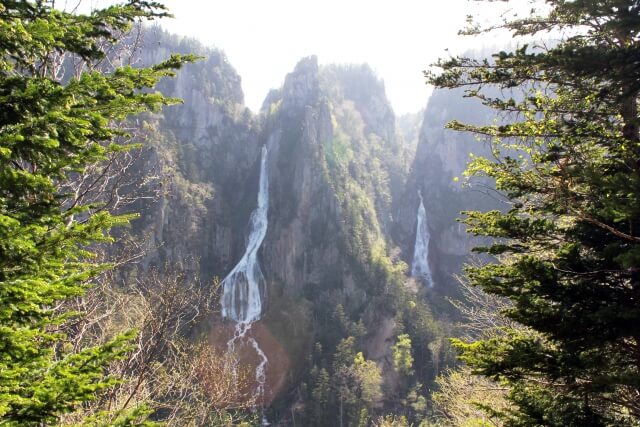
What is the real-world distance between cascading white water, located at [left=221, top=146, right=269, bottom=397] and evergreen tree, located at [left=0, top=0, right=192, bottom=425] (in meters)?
45.6

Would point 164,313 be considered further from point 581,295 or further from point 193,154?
point 193,154

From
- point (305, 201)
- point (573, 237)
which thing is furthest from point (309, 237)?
point (573, 237)

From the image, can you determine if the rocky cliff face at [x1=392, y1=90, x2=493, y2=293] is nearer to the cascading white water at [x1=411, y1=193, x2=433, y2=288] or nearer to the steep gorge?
the steep gorge

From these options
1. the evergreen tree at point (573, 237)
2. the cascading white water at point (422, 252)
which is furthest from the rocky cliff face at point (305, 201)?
the evergreen tree at point (573, 237)

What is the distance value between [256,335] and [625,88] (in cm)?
5123

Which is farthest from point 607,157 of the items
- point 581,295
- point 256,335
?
point 256,335

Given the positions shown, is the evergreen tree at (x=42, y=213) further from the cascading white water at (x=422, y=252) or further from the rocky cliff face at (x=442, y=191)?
the rocky cliff face at (x=442, y=191)

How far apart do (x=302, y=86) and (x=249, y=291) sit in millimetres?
43128

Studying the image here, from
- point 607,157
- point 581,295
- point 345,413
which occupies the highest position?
point 607,157

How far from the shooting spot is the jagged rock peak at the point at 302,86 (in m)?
77.1

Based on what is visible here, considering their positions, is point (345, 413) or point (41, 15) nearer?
point (41, 15)

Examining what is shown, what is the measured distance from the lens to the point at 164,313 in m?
10.4

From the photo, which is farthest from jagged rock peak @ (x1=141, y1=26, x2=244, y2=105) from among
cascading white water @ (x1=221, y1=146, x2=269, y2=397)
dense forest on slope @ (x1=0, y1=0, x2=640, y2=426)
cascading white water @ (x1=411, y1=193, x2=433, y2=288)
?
cascading white water @ (x1=411, y1=193, x2=433, y2=288)

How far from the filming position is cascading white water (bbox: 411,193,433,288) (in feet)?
233
